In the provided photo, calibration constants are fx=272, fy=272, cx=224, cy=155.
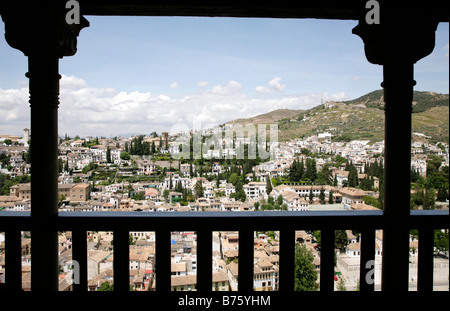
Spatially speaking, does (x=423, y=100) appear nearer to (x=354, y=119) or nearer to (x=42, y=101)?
(x=354, y=119)

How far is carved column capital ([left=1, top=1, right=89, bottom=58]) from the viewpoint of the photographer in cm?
184

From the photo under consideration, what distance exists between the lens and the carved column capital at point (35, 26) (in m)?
1.84

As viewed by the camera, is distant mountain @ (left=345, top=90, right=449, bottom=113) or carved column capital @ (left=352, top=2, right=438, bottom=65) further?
distant mountain @ (left=345, top=90, right=449, bottom=113)

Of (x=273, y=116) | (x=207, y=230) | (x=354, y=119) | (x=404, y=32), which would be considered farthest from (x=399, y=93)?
(x=207, y=230)

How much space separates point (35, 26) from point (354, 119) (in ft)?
9.50

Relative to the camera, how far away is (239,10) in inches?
77.5

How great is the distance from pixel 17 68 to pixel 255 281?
261 cm

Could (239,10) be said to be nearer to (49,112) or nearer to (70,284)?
(49,112)

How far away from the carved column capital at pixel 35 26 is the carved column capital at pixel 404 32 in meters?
2.19

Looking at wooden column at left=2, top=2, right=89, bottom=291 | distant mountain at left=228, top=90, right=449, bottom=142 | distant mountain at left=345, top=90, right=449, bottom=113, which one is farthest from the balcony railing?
distant mountain at left=345, top=90, right=449, bottom=113

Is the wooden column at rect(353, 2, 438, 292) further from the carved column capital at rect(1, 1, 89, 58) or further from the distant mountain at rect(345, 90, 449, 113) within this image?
the carved column capital at rect(1, 1, 89, 58)

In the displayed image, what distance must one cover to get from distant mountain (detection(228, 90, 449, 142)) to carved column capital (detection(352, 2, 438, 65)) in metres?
0.65
